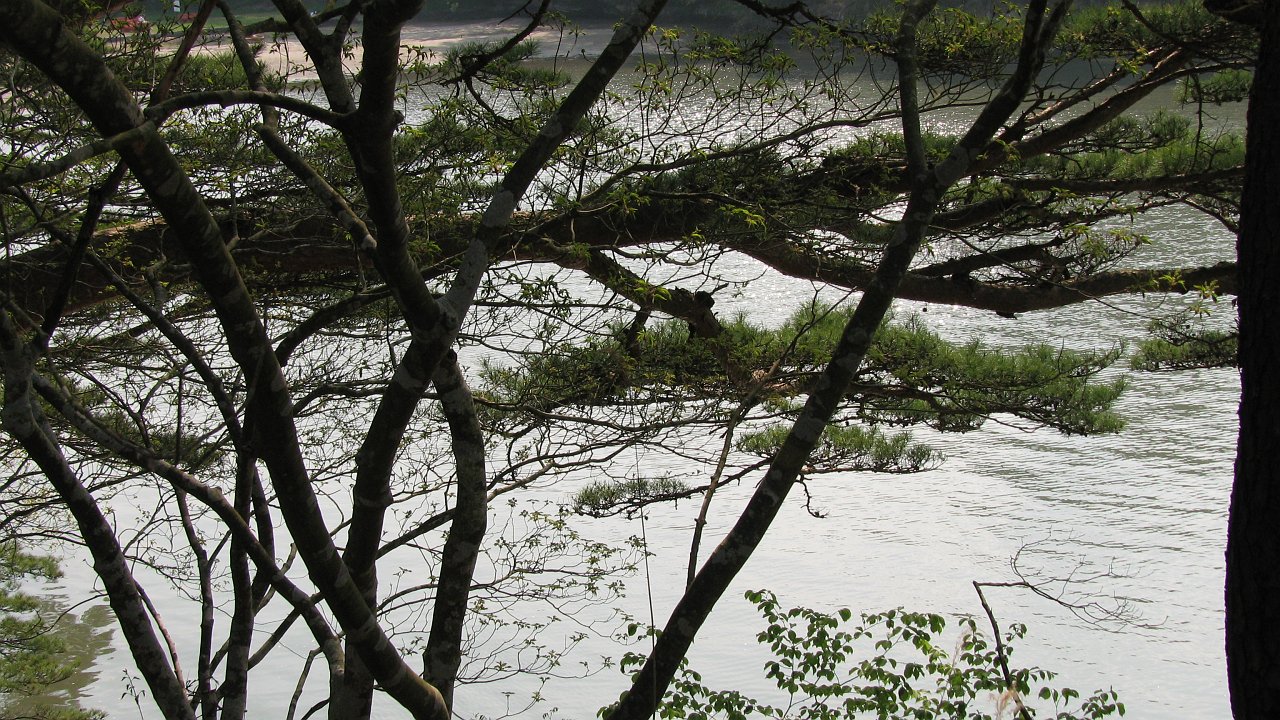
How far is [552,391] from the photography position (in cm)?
301

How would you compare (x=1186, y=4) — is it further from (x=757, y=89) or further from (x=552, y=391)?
(x=552, y=391)

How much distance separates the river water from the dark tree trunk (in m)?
3.34

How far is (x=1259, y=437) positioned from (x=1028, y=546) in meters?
4.15

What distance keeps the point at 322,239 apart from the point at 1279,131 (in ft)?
7.71

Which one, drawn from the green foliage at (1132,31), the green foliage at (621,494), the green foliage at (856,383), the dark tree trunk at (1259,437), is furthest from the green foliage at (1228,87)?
the dark tree trunk at (1259,437)

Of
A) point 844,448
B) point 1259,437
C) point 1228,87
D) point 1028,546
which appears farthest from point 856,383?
point 1259,437

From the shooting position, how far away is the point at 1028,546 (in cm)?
476

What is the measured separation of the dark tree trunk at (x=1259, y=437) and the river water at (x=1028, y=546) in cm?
334

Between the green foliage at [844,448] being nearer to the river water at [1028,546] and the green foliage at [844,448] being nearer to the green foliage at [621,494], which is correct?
the green foliage at [621,494]

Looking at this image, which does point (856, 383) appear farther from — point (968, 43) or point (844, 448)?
point (968, 43)

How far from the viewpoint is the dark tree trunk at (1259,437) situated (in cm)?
89

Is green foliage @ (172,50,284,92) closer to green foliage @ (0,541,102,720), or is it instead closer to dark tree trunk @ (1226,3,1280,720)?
green foliage @ (0,541,102,720)

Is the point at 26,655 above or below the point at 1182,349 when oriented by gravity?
above

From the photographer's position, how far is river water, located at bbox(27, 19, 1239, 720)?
14.5 ft
